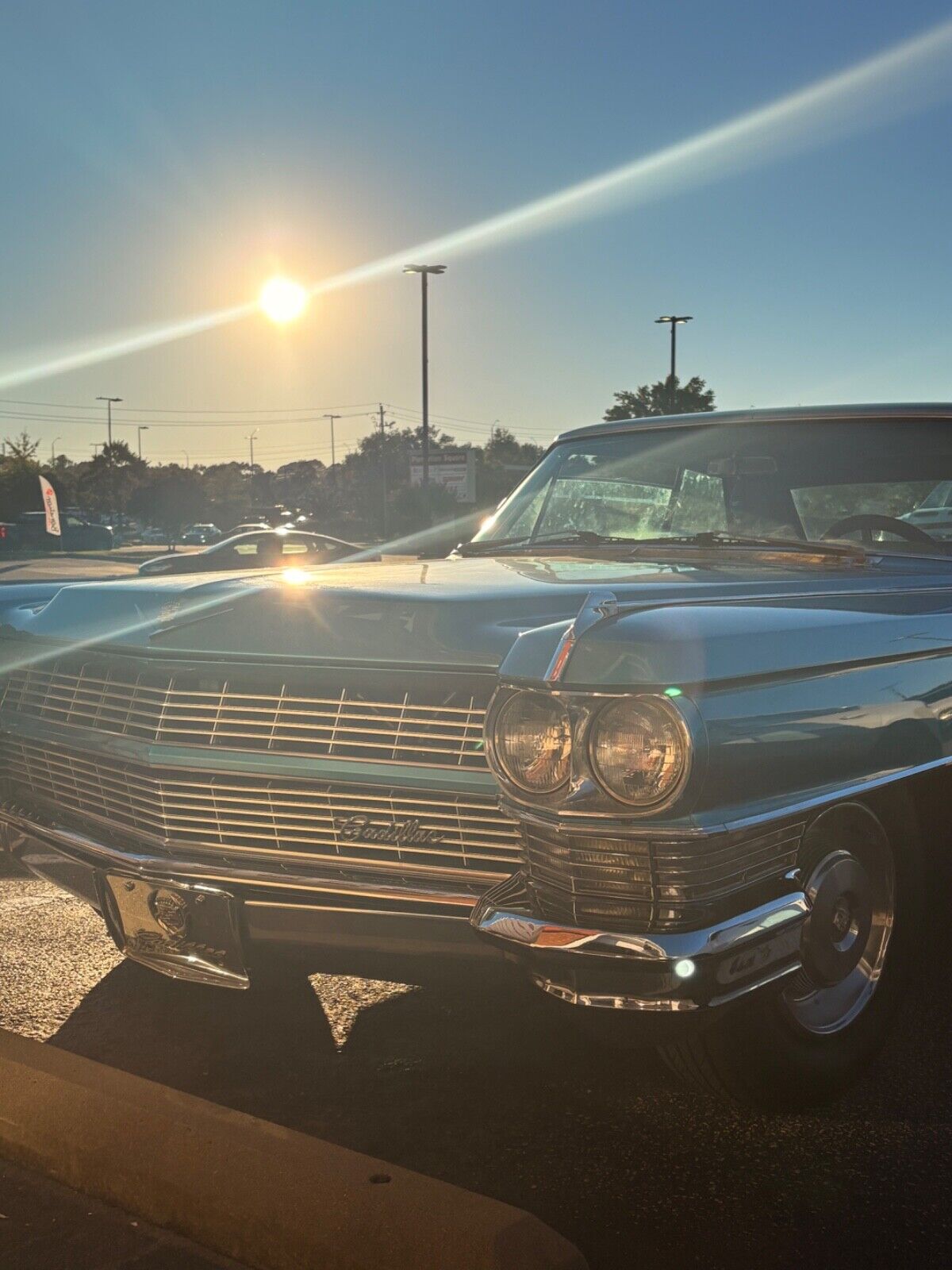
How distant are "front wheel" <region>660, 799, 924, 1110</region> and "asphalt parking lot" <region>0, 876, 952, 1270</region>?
0.15 metres

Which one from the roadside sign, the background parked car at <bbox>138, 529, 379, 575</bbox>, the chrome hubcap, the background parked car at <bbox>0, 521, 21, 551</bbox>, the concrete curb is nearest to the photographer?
the concrete curb

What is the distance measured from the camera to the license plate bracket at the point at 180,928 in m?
2.66

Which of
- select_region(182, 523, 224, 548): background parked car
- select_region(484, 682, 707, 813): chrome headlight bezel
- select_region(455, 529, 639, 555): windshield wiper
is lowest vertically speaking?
select_region(182, 523, 224, 548): background parked car

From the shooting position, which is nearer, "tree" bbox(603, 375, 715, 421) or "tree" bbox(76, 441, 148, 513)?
"tree" bbox(603, 375, 715, 421)

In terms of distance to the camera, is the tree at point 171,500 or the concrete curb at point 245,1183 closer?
the concrete curb at point 245,1183

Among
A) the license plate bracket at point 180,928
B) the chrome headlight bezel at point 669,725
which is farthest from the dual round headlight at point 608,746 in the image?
the license plate bracket at point 180,928

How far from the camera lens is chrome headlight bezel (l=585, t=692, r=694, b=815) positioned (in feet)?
7.21

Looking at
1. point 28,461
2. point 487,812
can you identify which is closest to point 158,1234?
point 487,812

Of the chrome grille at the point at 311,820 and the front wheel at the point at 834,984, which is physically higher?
the chrome grille at the point at 311,820

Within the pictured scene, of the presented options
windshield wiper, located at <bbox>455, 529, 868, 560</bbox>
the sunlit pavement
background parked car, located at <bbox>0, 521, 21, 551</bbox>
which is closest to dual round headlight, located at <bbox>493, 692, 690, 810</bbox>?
windshield wiper, located at <bbox>455, 529, 868, 560</bbox>

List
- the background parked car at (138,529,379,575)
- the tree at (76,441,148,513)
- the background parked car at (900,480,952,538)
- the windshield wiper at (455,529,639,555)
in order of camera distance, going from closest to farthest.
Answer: the background parked car at (900,480,952,538), the windshield wiper at (455,529,639,555), the background parked car at (138,529,379,575), the tree at (76,441,148,513)

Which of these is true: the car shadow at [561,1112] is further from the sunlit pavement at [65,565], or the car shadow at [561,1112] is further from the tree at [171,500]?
the tree at [171,500]

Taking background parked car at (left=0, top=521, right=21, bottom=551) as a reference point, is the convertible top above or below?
above

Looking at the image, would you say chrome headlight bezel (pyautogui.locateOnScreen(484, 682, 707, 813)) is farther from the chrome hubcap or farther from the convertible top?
the convertible top
